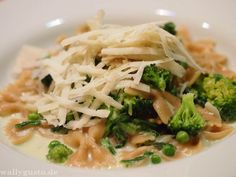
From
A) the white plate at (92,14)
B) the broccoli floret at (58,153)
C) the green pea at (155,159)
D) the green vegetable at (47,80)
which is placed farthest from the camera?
the white plate at (92,14)

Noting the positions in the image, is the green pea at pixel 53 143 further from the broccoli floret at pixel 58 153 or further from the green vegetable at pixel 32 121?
the green vegetable at pixel 32 121

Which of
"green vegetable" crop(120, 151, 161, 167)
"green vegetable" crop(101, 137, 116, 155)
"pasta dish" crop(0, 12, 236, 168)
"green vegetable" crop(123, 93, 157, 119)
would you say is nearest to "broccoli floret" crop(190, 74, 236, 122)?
"pasta dish" crop(0, 12, 236, 168)

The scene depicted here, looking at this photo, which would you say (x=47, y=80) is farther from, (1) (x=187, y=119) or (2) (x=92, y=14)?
(1) (x=187, y=119)

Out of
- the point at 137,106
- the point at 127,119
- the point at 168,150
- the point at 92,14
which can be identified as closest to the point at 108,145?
the point at 127,119

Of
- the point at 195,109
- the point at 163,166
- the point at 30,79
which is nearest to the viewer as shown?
the point at 163,166

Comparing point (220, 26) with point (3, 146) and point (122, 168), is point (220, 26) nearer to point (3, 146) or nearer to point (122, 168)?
point (122, 168)

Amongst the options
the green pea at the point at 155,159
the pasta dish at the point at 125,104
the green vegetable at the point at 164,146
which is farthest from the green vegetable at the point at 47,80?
the green pea at the point at 155,159

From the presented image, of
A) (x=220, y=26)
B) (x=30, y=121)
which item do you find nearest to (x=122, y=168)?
(x=30, y=121)
